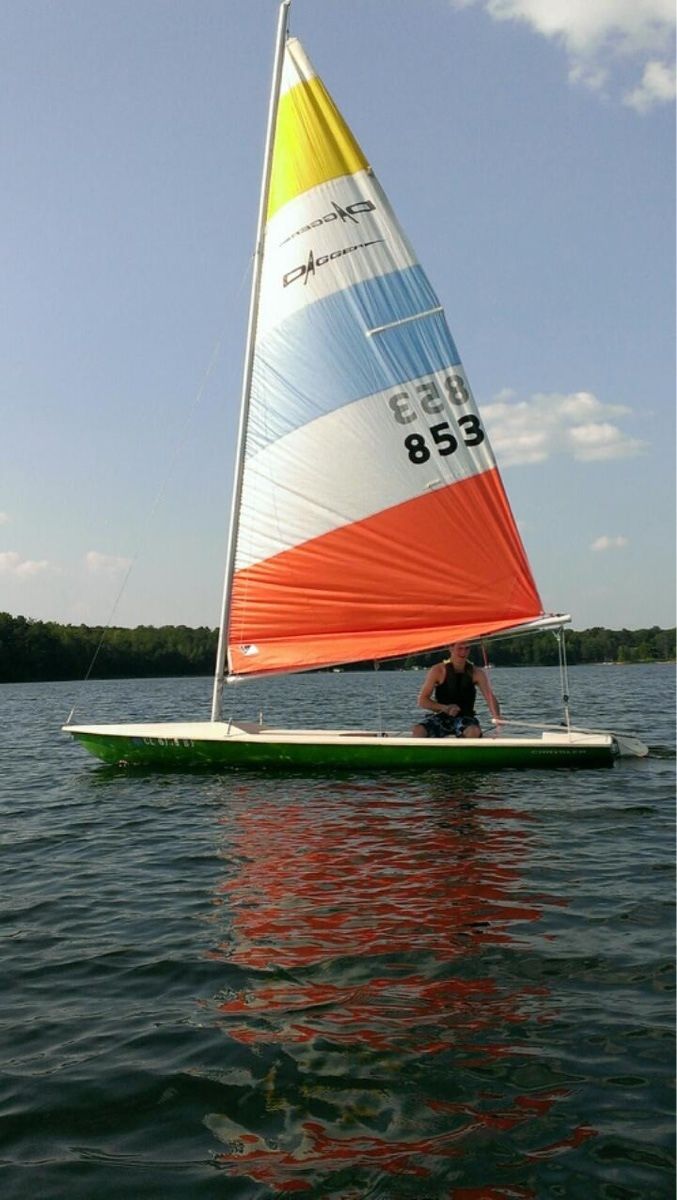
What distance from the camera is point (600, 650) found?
136875 mm

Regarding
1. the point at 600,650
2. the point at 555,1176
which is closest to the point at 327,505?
the point at 555,1176

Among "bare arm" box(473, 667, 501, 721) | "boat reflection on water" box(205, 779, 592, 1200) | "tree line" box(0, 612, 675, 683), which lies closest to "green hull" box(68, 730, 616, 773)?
"bare arm" box(473, 667, 501, 721)

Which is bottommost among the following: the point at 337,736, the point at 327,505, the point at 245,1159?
the point at 245,1159

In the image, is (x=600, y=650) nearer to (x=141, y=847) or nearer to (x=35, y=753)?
(x=35, y=753)

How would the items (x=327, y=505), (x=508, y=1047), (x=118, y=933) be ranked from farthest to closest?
(x=327, y=505)
(x=118, y=933)
(x=508, y=1047)

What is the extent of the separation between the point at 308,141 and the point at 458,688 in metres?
10.1

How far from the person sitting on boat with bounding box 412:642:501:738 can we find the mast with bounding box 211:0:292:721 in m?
3.66

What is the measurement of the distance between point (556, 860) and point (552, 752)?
17.3 feet

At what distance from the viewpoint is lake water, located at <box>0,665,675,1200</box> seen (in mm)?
4078

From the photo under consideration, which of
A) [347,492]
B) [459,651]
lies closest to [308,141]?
[347,492]

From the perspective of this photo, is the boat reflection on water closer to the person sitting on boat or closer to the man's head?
the person sitting on boat

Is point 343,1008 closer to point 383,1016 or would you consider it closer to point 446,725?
point 383,1016

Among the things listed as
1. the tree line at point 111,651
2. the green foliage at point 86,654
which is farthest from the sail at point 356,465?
the green foliage at point 86,654

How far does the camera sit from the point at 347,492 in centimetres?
1527
